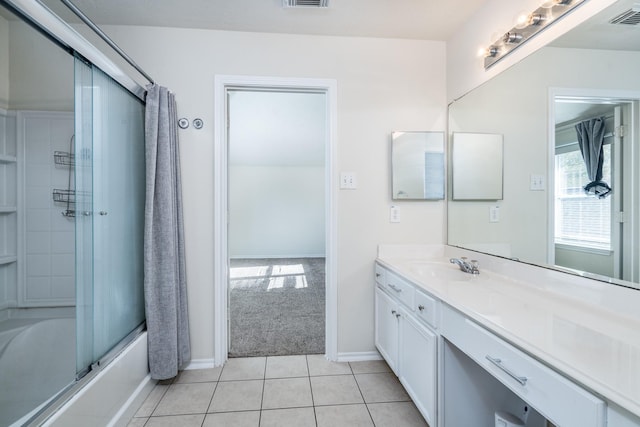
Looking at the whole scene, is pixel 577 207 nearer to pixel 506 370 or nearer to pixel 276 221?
pixel 506 370

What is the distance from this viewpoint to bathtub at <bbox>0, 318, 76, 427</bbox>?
3.62ft


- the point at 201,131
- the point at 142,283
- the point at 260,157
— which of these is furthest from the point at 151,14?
the point at 260,157

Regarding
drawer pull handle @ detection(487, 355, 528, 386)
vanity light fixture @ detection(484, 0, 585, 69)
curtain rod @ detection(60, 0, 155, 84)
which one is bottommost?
drawer pull handle @ detection(487, 355, 528, 386)

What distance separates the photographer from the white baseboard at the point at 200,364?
2014mm

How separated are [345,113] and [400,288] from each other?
1.30 meters

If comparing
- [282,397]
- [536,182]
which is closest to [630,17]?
[536,182]

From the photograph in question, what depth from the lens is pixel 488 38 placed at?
5.73 feet

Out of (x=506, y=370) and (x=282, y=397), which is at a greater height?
(x=506, y=370)

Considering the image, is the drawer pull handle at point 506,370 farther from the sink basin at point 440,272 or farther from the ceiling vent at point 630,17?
the ceiling vent at point 630,17

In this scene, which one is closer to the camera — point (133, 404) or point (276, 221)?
point (133, 404)

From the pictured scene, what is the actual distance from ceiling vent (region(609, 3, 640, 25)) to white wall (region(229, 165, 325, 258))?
217 inches

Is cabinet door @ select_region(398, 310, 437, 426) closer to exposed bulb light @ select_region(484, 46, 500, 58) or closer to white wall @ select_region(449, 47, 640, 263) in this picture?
white wall @ select_region(449, 47, 640, 263)

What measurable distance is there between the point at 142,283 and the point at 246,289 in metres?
2.21

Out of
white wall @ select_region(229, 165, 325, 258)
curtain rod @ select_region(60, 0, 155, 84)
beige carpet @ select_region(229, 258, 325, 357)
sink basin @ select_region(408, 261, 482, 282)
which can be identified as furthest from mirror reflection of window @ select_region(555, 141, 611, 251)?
white wall @ select_region(229, 165, 325, 258)
